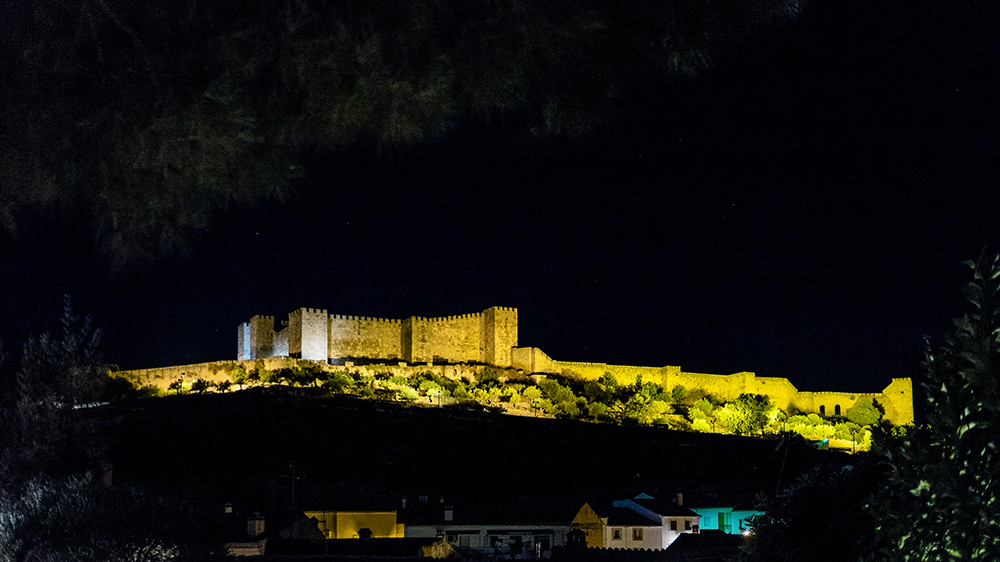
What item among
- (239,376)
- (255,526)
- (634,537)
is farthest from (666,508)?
(239,376)

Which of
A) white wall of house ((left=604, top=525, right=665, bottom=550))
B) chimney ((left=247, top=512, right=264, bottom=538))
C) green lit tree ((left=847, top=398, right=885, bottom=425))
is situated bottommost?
white wall of house ((left=604, top=525, right=665, bottom=550))

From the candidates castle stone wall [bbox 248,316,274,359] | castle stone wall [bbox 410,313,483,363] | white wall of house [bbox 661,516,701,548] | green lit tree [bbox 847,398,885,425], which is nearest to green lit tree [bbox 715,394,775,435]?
green lit tree [bbox 847,398,885,425]

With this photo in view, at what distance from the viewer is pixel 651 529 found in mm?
25250

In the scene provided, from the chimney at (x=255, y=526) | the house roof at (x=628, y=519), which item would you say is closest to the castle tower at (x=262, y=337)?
the house roof at (x=628, y=519)

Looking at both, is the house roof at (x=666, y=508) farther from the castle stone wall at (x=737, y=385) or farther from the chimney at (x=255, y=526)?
the castle stone wall at (x=737, y=385)

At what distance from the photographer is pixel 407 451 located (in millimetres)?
37219

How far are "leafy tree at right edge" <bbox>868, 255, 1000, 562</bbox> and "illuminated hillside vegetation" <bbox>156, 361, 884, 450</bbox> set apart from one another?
133 feet

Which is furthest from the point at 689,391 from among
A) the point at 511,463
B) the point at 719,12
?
the point at 719,12

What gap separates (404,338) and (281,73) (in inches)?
1990

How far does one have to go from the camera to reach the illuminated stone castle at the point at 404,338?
53.6m

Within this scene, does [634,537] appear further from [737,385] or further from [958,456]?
[737,385]

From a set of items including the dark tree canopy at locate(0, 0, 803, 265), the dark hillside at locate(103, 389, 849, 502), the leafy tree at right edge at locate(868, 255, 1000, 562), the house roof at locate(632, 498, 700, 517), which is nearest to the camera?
the leafy tree at right edge at locate(868, 255, 1000, 562)

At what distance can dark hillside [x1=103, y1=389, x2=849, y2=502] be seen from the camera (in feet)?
107

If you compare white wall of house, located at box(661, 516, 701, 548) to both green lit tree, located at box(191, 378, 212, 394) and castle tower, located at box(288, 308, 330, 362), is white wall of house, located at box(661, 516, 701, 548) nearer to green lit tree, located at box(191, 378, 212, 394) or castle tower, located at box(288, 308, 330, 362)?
green lit tree, located at box(191, 378, 212, 394)
